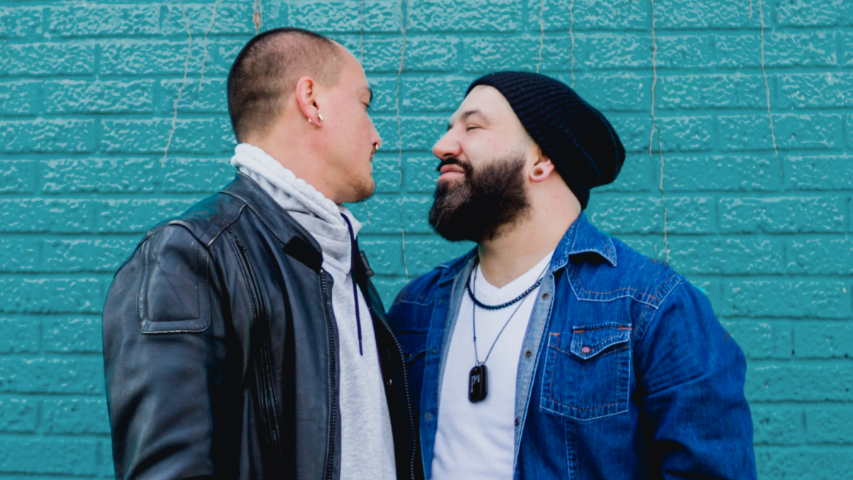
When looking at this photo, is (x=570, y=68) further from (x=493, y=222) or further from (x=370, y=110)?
(x=493, y=222)

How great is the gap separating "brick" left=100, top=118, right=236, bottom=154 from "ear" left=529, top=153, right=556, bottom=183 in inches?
57.3

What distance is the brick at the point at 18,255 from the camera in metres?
2.72

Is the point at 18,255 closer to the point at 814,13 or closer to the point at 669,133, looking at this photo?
the point at 669,133

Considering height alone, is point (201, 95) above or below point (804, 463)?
Answer: above

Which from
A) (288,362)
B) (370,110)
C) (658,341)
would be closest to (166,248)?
(288,362)

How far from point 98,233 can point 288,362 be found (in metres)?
1.84

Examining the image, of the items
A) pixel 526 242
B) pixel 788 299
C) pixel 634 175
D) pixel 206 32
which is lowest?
pixel 788 299

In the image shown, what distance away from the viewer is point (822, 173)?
2.55m

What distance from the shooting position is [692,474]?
142cm

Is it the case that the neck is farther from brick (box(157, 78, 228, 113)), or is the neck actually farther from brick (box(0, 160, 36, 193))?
brick (box(0, 160, 36, 193))

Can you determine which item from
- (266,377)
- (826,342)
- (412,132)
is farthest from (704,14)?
(266,377)

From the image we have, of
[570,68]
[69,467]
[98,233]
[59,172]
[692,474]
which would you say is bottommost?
[69,467]

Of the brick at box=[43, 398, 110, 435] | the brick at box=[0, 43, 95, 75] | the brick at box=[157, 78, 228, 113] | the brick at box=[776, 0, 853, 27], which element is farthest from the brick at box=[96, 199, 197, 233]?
the brick at box=[776, 0, 853, 27]

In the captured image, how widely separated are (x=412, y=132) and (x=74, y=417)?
1.98 metres
